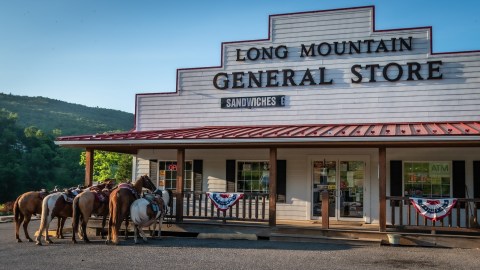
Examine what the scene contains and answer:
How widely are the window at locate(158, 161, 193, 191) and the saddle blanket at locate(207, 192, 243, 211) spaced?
298cm

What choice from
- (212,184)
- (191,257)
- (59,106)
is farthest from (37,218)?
(59,106)

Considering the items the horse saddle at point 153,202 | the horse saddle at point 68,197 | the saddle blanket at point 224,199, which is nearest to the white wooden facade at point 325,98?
the saddle blanket at point 224,199

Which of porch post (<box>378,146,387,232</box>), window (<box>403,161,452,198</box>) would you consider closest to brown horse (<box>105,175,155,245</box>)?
porch post (<box>378,146,387,232</box>)

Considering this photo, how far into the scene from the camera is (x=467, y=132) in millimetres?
11516

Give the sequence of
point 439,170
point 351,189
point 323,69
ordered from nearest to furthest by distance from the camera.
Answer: point 439,170
point 351,189
point 323,69

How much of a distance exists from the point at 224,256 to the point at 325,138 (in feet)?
13.1

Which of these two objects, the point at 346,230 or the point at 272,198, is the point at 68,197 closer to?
the point at 272,198

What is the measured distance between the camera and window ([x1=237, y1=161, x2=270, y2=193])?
51.6ft

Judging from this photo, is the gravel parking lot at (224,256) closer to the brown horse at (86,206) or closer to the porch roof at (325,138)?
the brown horse at (86,206)

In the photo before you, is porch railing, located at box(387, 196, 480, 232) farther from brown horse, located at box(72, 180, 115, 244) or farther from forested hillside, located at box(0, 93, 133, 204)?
forested hillside, located at box(0, 93, 133, 204)

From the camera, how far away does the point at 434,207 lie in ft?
38.8

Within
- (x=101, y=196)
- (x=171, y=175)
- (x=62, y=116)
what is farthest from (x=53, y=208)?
(x=62, y=116)

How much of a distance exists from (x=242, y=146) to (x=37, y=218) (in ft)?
36.3

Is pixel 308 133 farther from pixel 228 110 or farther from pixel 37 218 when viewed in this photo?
pixel 37 218
